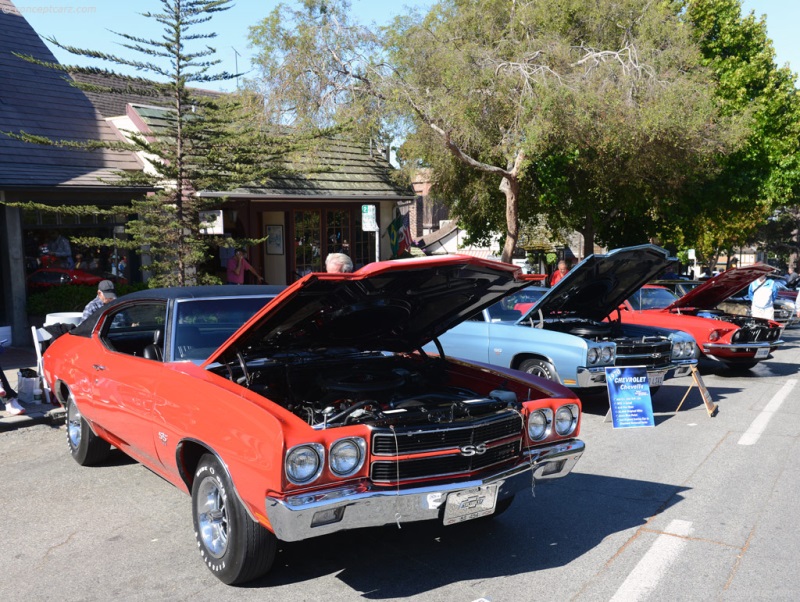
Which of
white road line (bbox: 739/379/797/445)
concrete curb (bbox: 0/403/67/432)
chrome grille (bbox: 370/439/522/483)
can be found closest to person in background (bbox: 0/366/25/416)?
concrete curb (bbox: 0/403/67/432)

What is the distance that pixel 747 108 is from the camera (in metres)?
20.0

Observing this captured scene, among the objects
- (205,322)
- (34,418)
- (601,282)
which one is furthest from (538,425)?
(34,418)

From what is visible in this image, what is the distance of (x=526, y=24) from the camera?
53.3 feet

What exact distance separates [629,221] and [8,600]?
21011 mm

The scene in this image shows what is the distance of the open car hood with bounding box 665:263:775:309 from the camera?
1057 cm

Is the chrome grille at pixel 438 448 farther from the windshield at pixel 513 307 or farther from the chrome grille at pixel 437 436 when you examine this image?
the windshield at pixel 513 307

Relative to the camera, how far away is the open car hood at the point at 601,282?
7.96 metres

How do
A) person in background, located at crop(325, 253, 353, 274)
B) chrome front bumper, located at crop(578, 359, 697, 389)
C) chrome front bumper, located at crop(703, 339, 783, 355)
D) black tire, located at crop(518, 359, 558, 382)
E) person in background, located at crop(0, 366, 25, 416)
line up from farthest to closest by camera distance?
chrome front bumper, located at crop(703, 339, 783, 355)
black tire, located at crop(518, 359, 558, 382)
person in background, located at crop(0, 366, 25, 416)
chrome front bumper, located at crop(578, 359, 697, 389)
person in background, located at crop(325, 253, 353, 274)

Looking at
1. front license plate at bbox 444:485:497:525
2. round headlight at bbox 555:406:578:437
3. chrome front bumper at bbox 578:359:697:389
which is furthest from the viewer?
chrome front bumper at bbox 578:359:697:389

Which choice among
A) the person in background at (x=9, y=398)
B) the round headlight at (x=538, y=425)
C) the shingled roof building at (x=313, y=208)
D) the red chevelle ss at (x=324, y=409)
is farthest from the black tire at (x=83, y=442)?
the shingled roof building at (x=313, y=208)

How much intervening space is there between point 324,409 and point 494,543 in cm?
147

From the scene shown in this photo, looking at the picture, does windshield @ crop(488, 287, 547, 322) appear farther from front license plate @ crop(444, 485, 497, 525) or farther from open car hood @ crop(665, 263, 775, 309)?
front license plate @ crop(444, 485, 497, 525)

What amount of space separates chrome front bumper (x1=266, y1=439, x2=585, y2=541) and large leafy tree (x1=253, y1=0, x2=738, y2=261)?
11431 millimetres

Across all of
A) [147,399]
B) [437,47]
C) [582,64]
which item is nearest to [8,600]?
[147,399]
